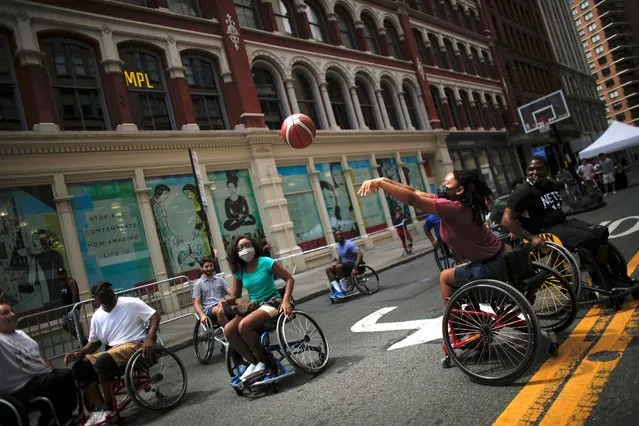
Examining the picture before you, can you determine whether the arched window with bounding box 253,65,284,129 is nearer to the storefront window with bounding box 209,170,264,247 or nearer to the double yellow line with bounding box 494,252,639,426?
the storefront window with bounding box 209,170,264,247

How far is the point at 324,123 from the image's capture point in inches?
826

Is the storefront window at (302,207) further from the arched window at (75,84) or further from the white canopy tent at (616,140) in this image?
the white canopy tent at (616,140)

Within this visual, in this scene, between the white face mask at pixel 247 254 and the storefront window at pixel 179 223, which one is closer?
the white face mask at pixel 247 254

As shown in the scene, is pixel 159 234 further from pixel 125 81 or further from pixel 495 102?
pixel 495 102

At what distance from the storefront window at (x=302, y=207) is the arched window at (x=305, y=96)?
10.0ft

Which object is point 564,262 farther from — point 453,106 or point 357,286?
point 453,106

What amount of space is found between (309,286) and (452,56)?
2646cm

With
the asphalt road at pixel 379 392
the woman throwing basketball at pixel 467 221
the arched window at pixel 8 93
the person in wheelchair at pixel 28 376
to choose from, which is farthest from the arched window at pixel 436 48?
the person in wheelchair at pixel 28 376

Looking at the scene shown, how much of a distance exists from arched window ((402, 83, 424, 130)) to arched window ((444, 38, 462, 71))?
7740 millimetres

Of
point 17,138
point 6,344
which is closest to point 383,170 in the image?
point 17,138

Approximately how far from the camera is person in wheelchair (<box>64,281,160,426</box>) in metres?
4.68

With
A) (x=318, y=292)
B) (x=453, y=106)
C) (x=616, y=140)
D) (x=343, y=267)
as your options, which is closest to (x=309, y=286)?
(x=318, y=292)

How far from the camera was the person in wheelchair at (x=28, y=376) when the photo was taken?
442 cm

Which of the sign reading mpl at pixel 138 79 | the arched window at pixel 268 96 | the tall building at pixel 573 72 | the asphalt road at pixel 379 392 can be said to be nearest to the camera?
the asphalt road at pixel 379 392
